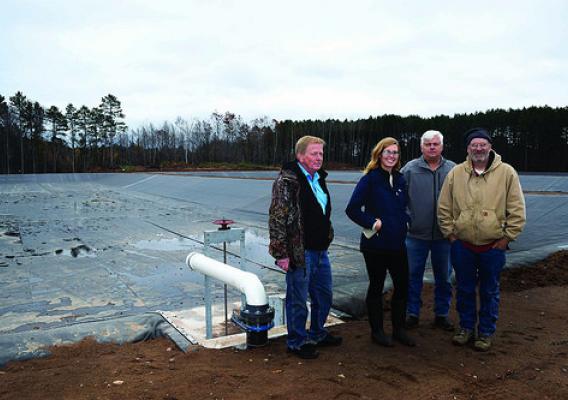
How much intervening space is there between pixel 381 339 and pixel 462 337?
722 mm

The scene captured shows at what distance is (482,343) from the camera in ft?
12.3

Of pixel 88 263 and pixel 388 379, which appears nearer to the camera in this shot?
pixel 388 379

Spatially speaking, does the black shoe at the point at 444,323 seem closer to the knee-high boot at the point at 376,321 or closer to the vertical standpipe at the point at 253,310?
the knee-high boot at the point at 376,321

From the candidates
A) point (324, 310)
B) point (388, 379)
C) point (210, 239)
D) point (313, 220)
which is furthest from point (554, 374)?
point (210, 239)

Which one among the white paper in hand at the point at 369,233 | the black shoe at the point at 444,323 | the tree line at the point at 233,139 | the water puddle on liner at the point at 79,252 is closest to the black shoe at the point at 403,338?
the black shoe at the point at 444,323

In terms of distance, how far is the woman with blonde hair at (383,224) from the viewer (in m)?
3.72

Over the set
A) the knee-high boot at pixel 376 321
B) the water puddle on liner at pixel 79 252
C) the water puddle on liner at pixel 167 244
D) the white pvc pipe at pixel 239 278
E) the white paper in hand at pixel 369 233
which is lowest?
the water puddle on liner at pixel 79 252

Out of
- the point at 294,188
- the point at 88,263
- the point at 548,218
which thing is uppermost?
the point at 294,188

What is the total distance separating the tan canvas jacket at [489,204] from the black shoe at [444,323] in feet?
3.14

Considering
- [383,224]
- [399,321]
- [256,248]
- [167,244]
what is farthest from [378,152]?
[167,244]

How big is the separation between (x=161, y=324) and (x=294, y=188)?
6.56 feet

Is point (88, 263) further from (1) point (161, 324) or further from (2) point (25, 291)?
(1) point (161, 324)

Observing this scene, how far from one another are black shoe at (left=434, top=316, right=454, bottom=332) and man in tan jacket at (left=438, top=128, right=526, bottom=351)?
293 mm

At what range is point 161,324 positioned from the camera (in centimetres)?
435
